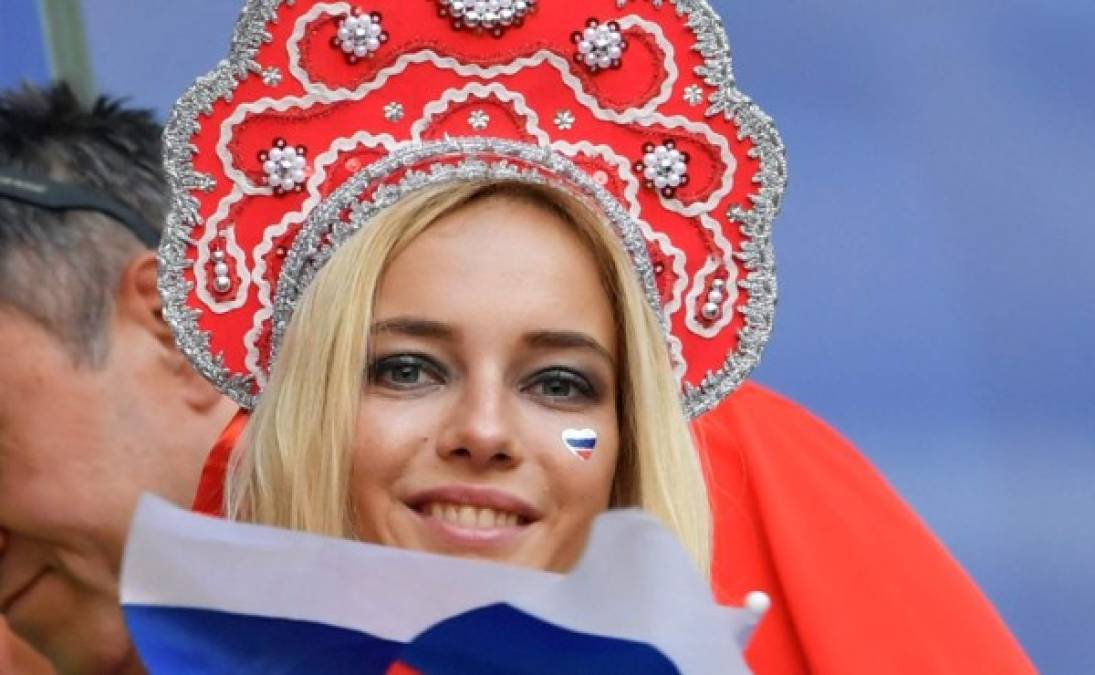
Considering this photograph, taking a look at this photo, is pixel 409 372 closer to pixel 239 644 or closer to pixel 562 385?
pixel 562 385

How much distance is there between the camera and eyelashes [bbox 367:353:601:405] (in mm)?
1942

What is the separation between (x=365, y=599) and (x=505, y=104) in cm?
61

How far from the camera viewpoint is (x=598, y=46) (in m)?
2.11

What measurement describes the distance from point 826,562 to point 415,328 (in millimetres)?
639

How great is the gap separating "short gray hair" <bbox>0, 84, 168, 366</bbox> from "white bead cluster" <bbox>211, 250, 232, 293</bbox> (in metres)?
0.55

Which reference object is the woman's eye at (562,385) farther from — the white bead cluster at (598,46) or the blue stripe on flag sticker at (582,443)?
the white bead cluster at (598,46)

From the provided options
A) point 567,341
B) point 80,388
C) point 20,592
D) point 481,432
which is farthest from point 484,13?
point 20,592

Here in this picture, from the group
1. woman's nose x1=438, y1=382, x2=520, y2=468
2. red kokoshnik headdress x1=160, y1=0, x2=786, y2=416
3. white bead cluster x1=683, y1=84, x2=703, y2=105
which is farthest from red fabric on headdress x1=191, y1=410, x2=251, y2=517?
white bead cluster x1=683, y1=84, x2=703, y2=105

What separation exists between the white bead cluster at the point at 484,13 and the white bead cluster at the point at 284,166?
19 cm

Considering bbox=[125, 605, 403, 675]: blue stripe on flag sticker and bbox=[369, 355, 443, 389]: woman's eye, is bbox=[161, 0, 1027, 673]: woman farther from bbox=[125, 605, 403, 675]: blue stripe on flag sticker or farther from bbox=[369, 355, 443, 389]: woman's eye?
bbox=[125, 605, 403, 675]: blue stripe on flag sticker

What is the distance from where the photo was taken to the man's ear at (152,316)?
2.65 meters

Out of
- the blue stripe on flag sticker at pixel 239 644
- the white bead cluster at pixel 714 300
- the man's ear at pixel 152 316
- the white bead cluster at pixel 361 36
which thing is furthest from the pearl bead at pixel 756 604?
the man's ear at pixel 152 316

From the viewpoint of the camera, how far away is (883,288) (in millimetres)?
2818

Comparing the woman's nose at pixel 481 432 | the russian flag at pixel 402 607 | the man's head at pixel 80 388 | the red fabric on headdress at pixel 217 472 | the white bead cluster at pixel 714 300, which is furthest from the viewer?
the man's head at pixel 80 388
